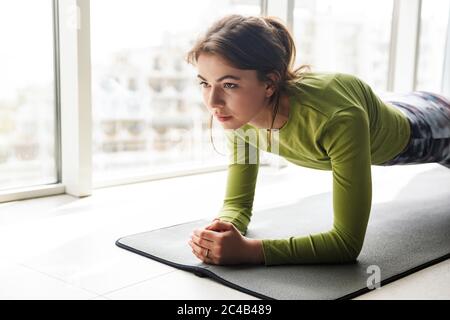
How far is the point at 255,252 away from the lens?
1.23 m

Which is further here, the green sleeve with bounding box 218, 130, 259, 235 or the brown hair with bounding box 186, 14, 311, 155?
the green sleeve with bounding box 218, 130, 259, 235

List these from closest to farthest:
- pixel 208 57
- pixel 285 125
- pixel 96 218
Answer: pixel 208 57 → pixel 285 125 → pixel 96 218

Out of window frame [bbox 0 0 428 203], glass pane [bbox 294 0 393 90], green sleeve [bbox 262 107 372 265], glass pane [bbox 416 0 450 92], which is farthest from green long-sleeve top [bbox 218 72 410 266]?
glass pane [bbox 416 0 450 92]

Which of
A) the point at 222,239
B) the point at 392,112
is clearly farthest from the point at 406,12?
the point at 222,239

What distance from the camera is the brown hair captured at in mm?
1161

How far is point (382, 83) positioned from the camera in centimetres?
365

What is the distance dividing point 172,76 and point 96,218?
101 cm

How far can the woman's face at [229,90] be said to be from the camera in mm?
1163

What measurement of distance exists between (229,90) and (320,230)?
1.91ft

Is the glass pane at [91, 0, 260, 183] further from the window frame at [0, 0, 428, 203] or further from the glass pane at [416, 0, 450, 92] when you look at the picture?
the glass pane at [416, 0, 450, 92]

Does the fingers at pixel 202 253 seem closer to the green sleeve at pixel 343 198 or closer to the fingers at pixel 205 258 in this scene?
the fingers at pixel 205 258

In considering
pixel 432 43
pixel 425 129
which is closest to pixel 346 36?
pixel 432 43

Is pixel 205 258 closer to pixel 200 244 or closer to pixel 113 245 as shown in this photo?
pixel 200 244
